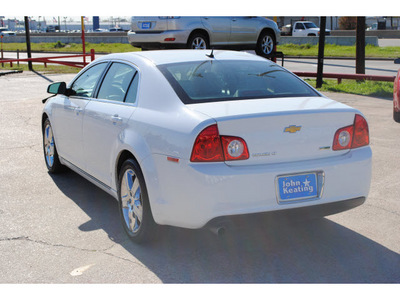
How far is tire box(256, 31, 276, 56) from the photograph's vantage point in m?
16.8

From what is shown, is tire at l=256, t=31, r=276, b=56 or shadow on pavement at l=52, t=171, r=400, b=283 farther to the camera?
tire at l=256, t=31, r=276, b=56

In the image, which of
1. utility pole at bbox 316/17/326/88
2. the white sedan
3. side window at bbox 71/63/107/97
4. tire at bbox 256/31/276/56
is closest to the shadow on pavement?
the white sedan

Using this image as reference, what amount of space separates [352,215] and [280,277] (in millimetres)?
1722

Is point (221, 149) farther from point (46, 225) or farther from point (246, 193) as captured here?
point (46, 225)

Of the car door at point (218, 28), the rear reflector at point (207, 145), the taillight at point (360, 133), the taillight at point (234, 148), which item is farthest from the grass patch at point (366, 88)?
the rear reflector at point (207, 145)

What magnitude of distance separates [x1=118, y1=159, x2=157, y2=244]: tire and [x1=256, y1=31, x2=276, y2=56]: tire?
1252cm

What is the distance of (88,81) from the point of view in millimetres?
5953

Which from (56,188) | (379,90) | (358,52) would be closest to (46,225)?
(56,188)

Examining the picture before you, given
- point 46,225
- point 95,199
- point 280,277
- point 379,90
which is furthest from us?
point 379,90

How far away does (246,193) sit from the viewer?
12.9ft

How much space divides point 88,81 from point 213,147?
8.14 ft

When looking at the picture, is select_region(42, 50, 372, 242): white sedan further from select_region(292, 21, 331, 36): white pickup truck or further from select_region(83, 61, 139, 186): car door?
select_region(292, 21, 331, 36): white pickup truck

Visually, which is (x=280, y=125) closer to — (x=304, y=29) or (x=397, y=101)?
(x=397, y=101)

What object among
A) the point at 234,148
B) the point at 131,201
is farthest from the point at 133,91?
the point at 234,148
